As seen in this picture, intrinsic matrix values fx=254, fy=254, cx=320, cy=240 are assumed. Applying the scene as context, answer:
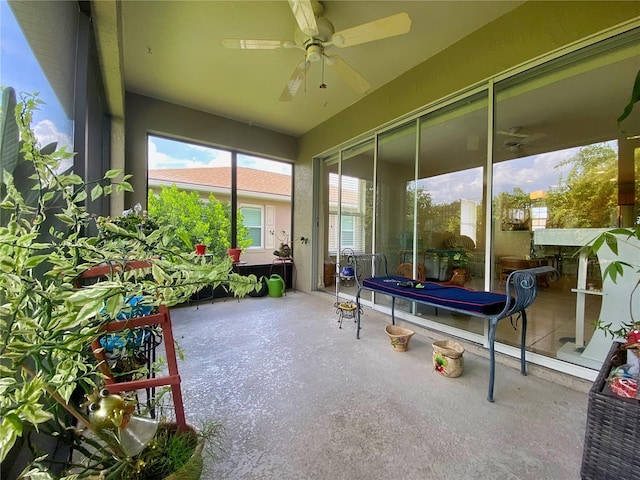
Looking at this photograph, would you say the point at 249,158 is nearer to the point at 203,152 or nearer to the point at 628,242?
the point at 203,152

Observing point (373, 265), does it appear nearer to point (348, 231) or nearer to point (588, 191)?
point (348, 231)

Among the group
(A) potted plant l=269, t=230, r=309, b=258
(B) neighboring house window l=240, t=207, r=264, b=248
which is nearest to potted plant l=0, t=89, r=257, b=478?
(A) potted plant l=269, t=230, r=309, b=258

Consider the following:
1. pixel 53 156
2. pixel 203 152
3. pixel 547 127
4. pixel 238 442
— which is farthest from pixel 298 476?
pixel 203 152

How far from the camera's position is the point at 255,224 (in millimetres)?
6406

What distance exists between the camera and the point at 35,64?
119cm

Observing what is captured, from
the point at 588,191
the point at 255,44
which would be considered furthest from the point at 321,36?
the point at 588,191

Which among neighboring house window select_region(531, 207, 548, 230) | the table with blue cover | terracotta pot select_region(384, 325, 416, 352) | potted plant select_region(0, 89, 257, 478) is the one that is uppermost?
neighboring house window select_region(531, 207, 548, 230)

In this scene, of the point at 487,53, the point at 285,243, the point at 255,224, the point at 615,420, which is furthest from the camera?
the point at 255,224

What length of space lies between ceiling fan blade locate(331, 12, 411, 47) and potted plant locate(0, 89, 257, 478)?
6.64 ft

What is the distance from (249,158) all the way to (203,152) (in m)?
0.84

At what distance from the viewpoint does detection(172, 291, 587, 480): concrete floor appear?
1.27 metres

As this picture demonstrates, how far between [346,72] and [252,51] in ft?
3.86

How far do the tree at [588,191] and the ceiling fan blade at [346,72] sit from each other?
7.68 ft

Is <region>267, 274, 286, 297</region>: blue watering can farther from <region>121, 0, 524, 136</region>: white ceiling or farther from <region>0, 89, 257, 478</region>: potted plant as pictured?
<region>0, 89, 257, 478</region>: potted plant
